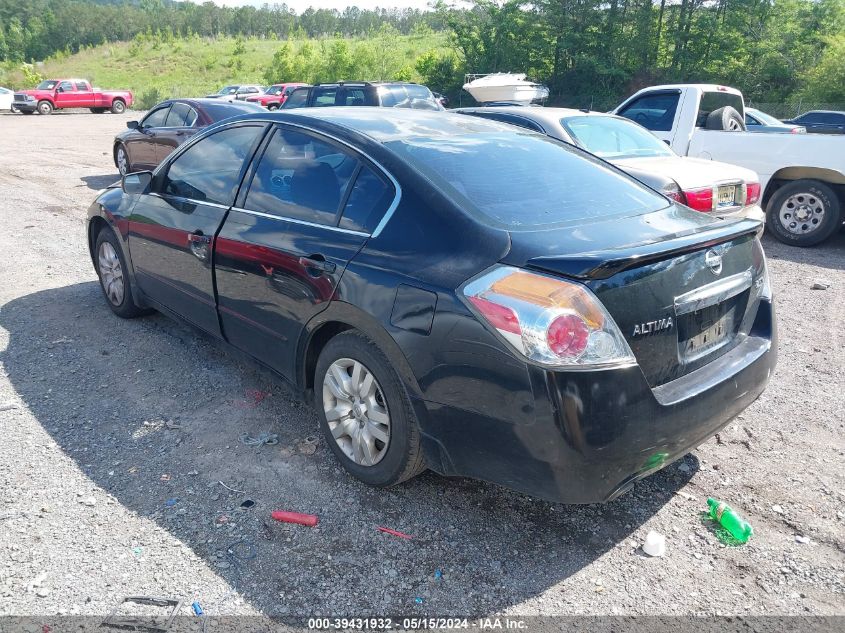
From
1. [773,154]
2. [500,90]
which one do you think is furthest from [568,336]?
[500,90]

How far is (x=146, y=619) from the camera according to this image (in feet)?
7.76

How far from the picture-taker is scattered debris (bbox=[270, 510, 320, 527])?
2.88 metres

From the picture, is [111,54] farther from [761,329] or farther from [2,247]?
[761,329]

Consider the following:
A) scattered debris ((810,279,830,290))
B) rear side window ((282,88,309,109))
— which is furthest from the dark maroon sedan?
scattered debris ((810,279,830,290))

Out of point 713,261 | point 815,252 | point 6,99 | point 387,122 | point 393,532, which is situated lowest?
point 815,252

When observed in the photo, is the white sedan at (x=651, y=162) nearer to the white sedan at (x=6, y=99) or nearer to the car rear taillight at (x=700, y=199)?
the car rear taillight at (x=700, y=199)

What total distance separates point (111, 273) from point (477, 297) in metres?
3.90

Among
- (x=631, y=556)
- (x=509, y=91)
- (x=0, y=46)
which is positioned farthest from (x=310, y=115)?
(x=0, y=46)

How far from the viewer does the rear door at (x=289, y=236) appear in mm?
3041

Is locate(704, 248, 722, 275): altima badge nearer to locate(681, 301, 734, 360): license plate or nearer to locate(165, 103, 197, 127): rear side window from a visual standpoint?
locate(681, 301, 734, 360): license plate

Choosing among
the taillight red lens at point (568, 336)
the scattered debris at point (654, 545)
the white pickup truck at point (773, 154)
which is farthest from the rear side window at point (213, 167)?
the white pickup truck at point (773, 154)

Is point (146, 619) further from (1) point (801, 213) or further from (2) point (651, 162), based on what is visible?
(1) point (801, 213)

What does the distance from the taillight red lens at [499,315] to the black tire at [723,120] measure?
Answer: 26.1 ft

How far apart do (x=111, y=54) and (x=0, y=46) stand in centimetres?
2216
